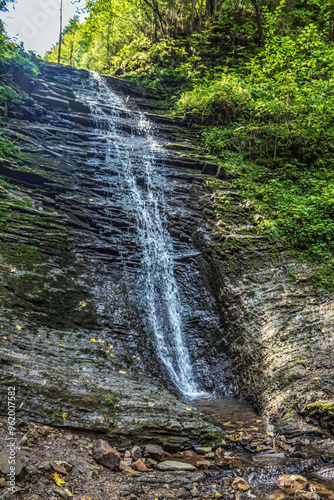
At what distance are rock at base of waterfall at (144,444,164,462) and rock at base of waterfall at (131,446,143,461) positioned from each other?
8cm

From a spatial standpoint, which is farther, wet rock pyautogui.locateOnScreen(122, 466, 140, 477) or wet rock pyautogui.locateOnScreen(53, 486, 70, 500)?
wet rock pyautogui.locateOnScreen(122, 466, 140, 477)

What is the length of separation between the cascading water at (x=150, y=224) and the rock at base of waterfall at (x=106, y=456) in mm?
3223

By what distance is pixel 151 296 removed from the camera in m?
8.05

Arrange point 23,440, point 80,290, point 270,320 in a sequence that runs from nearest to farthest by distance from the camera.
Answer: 1. point 23,440
2. point 270,320
3. point 80,290

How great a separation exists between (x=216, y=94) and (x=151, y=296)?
9686 millimetres

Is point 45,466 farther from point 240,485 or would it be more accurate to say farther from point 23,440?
point 240,485

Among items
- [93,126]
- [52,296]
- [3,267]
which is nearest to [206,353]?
[52,296]

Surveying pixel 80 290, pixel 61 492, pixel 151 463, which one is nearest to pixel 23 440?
pixel 61 492

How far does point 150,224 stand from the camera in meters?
9.46

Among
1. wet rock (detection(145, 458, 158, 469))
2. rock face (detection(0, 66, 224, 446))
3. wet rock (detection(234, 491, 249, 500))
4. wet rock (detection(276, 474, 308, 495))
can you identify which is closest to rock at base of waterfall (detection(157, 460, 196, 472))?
wet rock (detection(145, 458, 158, 469))

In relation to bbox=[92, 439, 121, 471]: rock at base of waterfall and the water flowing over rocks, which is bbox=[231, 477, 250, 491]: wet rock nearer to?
the water flowing over rocks

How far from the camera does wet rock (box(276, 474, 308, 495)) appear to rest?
315 cm

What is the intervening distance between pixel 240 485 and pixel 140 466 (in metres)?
1.03

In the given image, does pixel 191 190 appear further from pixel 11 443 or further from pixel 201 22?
pixel 201 22
